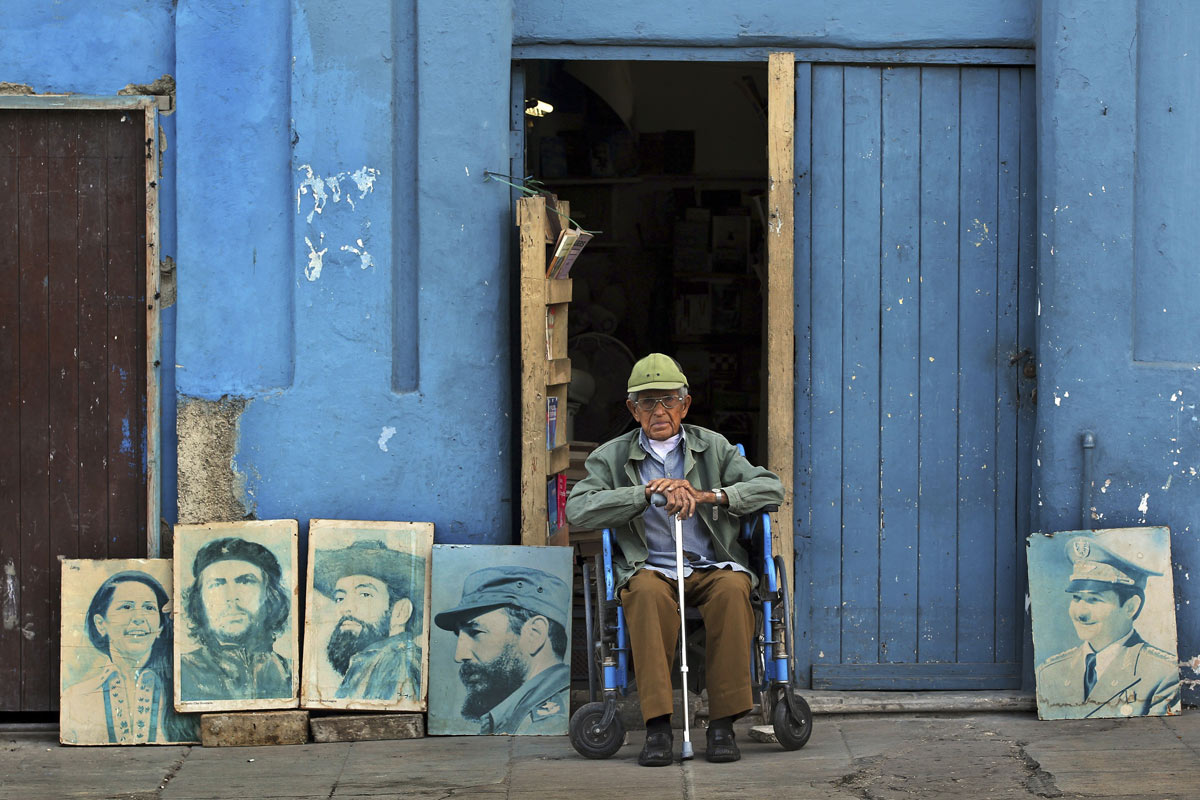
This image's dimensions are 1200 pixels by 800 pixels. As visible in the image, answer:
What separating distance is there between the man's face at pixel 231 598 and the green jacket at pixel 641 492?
4.33ft

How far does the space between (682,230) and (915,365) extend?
2853mm

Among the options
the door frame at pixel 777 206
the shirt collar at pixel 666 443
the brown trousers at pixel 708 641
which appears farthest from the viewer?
the door frame at pixel 777 206

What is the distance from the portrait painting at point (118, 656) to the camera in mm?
5547

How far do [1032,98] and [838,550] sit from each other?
6.48ft

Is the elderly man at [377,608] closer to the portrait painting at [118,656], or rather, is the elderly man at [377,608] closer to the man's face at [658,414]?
the portrait painting at [118,656]

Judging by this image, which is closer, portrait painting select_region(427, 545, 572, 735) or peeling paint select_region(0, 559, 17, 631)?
portrait painting select_region(427, 545, 572, 735)

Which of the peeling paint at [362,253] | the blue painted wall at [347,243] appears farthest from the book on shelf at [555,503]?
the peeling paint at [362,253]

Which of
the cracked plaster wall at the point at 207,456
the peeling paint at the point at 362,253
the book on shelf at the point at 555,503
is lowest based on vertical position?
the book on shelf at the point at 555,503

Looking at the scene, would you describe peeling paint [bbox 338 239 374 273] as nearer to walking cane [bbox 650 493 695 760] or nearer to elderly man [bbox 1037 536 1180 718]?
walking cane [bbox 650 493 695 760]

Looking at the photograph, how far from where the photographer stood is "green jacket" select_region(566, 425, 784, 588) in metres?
5.11

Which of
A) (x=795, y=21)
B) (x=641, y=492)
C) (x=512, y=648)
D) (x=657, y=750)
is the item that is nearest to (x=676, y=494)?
(x=641, y=492)

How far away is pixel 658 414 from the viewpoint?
5289 mm

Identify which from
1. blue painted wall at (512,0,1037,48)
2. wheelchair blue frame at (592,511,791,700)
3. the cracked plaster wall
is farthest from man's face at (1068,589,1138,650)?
the cracked plaster wall

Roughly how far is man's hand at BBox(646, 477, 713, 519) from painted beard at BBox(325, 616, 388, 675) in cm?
128
